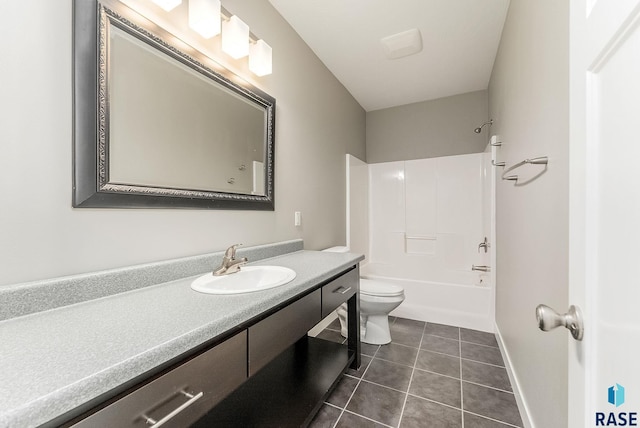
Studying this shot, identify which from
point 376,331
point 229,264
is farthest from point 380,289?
point 229,264

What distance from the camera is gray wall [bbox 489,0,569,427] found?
0.94 m

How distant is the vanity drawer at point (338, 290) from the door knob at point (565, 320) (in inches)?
34.8

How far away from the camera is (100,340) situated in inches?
23.3

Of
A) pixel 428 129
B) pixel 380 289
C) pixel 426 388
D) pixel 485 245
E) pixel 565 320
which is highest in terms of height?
pixel 428 129

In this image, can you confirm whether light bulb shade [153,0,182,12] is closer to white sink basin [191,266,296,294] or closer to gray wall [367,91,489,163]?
white sink basin [191,266,296,294]

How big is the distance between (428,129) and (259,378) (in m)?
3.03

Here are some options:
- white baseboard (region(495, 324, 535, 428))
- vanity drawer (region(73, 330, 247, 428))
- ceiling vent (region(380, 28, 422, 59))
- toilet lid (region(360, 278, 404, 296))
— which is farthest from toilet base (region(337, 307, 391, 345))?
ceiling vent (region(380, 28, 422, 59))

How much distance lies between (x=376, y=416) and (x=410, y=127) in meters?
2.95

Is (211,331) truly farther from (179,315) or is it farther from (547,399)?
(547,399)

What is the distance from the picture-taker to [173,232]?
116 cm

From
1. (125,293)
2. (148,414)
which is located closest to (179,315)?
(148,414)

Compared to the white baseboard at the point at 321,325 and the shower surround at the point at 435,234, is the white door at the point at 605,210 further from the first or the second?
the shower surround at the point at 435,234

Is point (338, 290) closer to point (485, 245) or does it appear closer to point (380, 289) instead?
point (380, 289)

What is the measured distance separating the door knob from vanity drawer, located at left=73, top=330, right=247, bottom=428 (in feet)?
2.47
